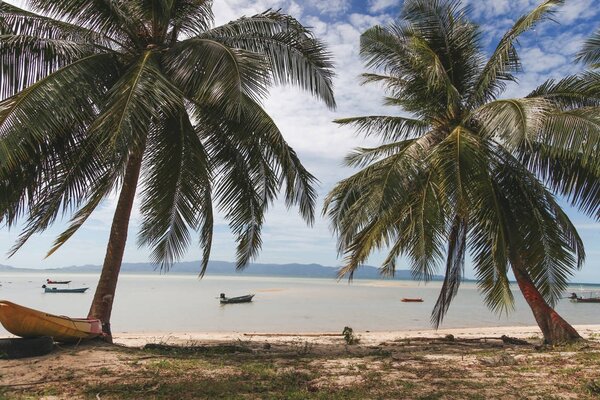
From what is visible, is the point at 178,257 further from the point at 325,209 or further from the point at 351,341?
the point at 351,341

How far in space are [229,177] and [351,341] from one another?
5720 mm

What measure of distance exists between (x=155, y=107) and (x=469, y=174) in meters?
5.58

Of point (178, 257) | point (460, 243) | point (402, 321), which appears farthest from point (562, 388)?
point (402, 321)

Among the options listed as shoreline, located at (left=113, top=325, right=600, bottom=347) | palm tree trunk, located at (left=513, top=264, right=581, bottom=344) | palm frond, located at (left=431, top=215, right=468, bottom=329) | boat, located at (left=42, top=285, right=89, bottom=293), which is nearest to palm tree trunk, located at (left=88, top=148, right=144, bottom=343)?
shoreline, located at (left=113, top=325, right=600, bottom=347)

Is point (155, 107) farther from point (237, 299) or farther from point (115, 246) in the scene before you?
point (237, 299)

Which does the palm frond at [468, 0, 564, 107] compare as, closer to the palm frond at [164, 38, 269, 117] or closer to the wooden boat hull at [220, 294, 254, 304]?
the palm frond at [164, 38, 269, 117]

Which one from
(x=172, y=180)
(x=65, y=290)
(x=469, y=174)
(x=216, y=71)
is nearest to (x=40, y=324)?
(x=172, y=180)

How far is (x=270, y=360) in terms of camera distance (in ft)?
24.9

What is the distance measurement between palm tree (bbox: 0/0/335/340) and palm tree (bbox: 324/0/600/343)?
2108mm

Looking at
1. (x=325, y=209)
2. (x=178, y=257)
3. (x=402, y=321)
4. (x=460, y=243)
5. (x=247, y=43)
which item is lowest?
(x=402, y=321)

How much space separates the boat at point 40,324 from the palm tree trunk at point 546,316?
8.61 m

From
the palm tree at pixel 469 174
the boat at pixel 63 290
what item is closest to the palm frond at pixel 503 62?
the palm tree at pixel 469 174

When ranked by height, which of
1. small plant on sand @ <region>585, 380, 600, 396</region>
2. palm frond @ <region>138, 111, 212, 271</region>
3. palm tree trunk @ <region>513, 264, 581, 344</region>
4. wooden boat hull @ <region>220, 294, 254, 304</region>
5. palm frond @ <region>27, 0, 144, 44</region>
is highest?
palm frond @ <region>27, 0, 144, 44</region>

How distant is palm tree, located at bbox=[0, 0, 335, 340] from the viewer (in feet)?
23.5
